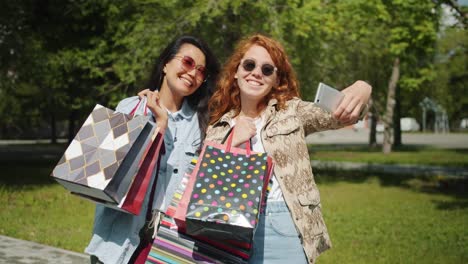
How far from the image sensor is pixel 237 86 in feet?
9.93

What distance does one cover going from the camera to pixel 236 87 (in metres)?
3.03

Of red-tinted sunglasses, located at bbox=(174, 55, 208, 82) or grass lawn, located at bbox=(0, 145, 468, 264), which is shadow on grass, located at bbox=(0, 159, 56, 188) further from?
red-tinted sunglasses, located at bbox=(174, 55, 208, 82)

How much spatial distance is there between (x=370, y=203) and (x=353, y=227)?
3.47 m

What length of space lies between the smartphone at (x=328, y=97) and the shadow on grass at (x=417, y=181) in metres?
11.3

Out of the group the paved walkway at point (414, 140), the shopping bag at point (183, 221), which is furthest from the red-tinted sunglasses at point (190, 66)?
the paved walkway at point (414, 140)

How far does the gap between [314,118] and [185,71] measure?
0.78 meters

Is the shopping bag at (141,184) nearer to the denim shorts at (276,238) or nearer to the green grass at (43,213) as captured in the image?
the denim shorts at (276,238)

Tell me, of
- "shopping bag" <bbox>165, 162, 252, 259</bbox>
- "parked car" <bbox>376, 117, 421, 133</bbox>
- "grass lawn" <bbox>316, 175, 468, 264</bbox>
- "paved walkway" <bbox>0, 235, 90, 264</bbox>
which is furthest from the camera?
"parked car" <bbox>376, 117, 421, 133</bbox>

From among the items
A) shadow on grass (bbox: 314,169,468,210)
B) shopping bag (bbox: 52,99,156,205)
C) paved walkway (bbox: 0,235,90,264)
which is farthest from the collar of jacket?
shadow on grass (bbox: 314,169,468,210)

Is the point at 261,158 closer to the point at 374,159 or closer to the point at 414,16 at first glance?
the point at 414,16

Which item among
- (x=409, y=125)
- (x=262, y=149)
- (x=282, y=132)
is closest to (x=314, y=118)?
(x=282, y=132)

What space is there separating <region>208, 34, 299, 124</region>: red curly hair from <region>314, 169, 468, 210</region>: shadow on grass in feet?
36.3

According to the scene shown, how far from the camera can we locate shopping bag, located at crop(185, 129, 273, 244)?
7.73 feet

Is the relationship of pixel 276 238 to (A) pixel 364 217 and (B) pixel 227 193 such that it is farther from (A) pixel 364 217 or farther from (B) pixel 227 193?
(A) pixel 364 217
